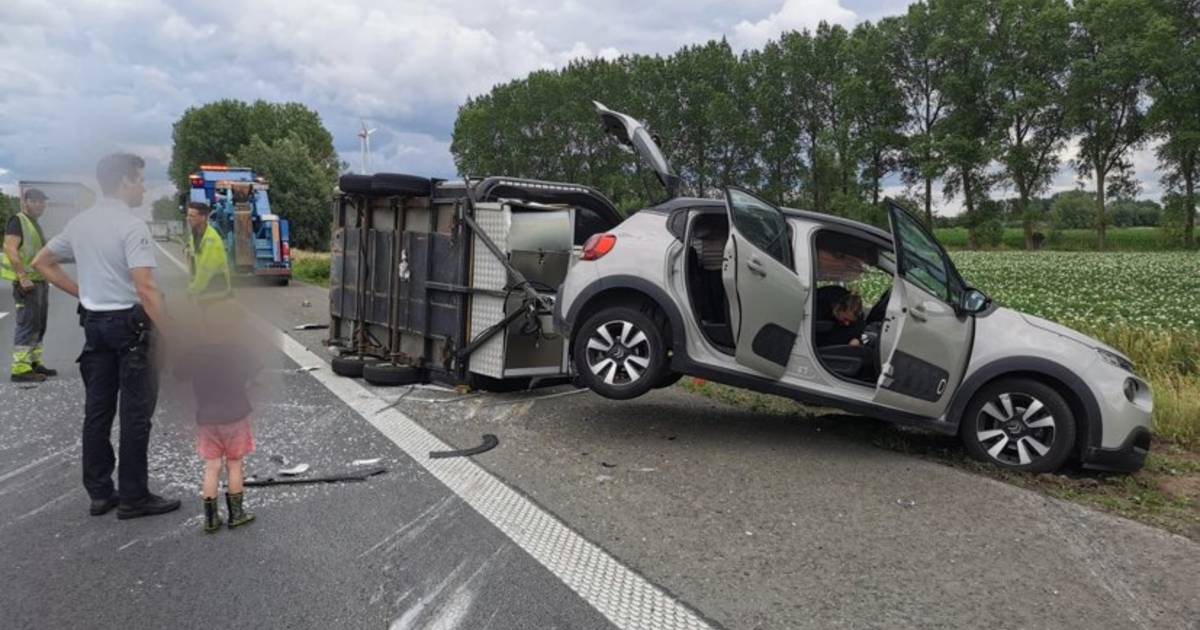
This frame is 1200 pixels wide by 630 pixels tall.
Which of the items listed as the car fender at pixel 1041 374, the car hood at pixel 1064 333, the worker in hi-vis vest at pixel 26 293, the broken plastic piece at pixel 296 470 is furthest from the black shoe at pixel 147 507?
the car hood at pixel 1064 333

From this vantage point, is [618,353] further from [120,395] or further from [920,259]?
[120,395]

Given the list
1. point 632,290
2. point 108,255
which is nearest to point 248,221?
point 632,290

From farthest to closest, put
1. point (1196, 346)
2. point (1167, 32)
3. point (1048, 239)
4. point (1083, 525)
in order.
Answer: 1. point (1048, 239)
2. point (1167, 32)
3. point (1196, 346)
4. point (1083, 525)

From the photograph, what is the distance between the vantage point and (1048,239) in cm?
5750

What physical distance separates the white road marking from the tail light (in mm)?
1741

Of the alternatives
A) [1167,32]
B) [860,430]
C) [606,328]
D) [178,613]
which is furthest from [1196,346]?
[1167,32]

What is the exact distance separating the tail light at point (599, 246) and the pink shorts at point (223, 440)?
276 centimetres

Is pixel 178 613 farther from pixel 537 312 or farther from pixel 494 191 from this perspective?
pixel 494 191

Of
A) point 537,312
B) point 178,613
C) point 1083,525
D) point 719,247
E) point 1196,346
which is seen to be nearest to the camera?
point 178,613

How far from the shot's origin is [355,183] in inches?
316

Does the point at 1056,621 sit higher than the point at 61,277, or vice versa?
the point at 61,277

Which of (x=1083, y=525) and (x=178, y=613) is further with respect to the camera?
(x=1083, y=525)

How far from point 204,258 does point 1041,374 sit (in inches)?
248

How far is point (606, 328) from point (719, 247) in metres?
1.16
